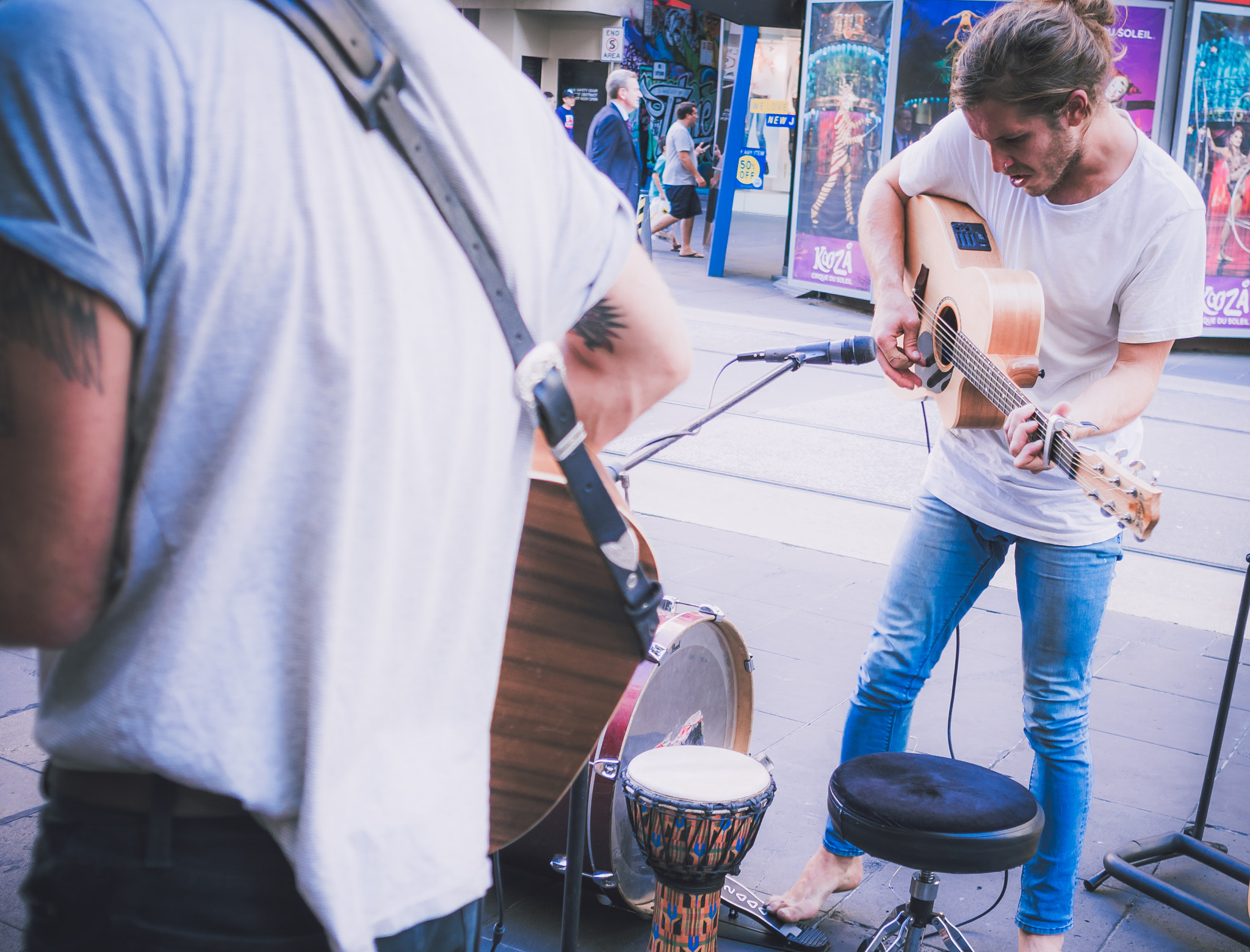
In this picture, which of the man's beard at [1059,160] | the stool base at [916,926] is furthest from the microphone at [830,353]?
the stool base at [916,926]

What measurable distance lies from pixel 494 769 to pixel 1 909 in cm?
212

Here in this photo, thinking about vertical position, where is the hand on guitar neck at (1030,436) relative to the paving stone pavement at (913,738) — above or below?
above

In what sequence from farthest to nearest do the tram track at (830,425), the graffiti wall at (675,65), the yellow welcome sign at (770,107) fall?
1. the graffiti wall at (675,65)
2. the yellow welcome sign at (770,107)
3. the tram track at (830,425)

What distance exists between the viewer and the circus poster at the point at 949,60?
33.9 feet

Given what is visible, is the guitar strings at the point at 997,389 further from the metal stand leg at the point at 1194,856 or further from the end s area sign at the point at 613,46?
the end s area sign at the point at 613,46

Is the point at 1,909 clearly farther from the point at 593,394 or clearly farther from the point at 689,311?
the point at 689,311

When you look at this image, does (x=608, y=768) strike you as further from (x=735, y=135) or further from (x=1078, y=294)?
(x=735, y=135)

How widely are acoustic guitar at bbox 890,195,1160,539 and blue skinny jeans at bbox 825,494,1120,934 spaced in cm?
20

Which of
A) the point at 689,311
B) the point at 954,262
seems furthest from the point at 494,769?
the point at 689,311

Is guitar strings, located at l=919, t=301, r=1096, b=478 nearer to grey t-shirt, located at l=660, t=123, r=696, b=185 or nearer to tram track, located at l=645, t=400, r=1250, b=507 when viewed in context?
tram track, located at l=645, t=400, r=1250, b=507

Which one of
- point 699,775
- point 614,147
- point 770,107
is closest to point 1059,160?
point 699,775

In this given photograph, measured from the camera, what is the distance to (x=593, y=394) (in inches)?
51.6

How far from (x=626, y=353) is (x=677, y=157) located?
14138 millimetres

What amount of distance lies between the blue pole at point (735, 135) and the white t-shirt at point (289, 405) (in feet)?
40.1
